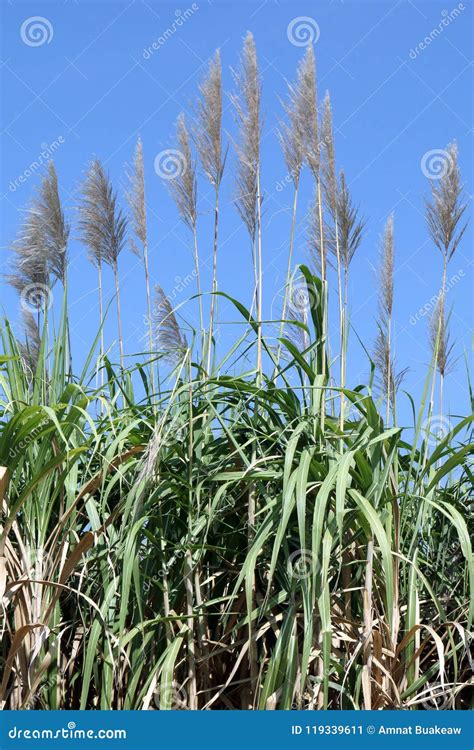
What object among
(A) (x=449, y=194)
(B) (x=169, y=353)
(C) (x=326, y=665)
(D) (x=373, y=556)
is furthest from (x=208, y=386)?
(A) (x=449, y=194)

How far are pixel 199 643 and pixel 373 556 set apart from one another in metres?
0.53

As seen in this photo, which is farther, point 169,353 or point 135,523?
point 169,353

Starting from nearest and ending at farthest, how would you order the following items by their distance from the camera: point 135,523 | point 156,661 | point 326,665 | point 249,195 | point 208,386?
point 326,665
point 135,523
point 156,661
point 208,386
point 249,195

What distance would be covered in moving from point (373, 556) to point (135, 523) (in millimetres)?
645

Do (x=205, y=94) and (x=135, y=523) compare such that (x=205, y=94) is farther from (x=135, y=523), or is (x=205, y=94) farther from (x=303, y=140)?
(x=135, y=523)

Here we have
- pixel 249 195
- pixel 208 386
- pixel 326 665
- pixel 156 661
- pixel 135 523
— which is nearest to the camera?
pixel 326 665

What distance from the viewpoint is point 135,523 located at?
2186 millimetres

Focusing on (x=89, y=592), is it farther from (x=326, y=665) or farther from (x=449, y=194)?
(x=449, y=194)

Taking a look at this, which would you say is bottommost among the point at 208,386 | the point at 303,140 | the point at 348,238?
the point at 208,386

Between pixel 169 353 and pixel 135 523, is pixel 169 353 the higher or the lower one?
the higher one

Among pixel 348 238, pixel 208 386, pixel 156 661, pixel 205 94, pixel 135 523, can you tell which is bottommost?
pixel 156 661

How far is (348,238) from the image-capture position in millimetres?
2914

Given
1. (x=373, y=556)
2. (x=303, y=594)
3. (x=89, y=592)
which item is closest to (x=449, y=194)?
(x=373, y=556)

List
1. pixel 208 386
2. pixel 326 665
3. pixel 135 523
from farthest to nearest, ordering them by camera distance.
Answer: pixel 208 386, pixel 135 523, pixel 326 665
